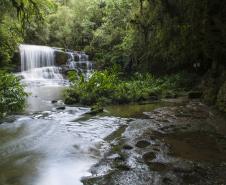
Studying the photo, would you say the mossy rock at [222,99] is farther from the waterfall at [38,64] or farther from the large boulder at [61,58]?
the large boulder at [61,58]

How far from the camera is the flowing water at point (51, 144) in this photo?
602cm

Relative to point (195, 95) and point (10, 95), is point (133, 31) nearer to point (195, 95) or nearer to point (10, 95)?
point (195, 95)

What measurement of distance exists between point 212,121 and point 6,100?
684cm

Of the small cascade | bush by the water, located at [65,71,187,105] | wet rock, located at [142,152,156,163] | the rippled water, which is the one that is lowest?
the rippled water

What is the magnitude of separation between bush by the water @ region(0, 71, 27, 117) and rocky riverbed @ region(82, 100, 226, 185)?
424cm

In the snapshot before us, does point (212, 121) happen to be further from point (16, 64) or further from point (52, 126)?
point (16, 64)

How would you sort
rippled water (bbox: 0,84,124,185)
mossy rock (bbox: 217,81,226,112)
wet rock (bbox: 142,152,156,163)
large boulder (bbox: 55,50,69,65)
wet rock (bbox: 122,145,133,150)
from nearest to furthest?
1. rippled water (bbox: 0,84,124,185)
2. wet rock (bbox: 142,152,156,163)
3. wet rock (bbox: 122,145,133,150)
4. mossy rock (bbox: 217,81,226,112)
5. large boulder (bbox: 55,50,69,65)

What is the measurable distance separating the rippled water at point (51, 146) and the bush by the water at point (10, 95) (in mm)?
558

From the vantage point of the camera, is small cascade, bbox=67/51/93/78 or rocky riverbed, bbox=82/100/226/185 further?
small cascade, bbox=67/51/93/78

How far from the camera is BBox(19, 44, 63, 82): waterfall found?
→ 25.3 m

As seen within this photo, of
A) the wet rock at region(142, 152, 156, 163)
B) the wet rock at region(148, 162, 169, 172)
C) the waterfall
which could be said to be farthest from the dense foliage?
the wet rock at region(148, 162, 169, 172)

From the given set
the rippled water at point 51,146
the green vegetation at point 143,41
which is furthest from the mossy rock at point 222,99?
the rippled water at point 51,146

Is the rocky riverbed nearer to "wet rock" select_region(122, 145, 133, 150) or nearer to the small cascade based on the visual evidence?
"wet rock" select_region(122, 145, 133, 150)

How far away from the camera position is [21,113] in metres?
12.2
